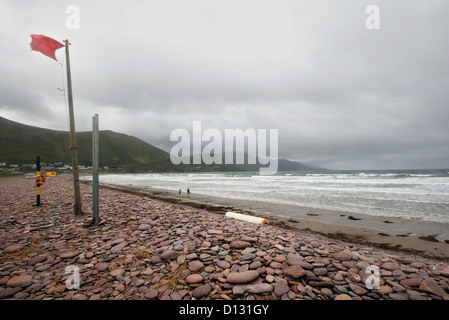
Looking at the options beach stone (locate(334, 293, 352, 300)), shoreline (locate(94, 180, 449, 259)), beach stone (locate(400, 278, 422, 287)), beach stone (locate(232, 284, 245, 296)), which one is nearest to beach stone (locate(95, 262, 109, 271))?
beach stone (locate(232, 284, 245, 296))

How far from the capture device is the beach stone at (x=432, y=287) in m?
2.71

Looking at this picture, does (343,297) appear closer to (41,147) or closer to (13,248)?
(13,248)

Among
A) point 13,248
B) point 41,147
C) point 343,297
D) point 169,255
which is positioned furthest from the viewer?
point 41,147

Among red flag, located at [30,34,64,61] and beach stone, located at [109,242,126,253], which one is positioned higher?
red flag, located at [30,34,64,61]

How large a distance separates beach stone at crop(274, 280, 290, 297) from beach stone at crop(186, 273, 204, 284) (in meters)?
1.19

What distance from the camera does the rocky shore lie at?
277 centimetres

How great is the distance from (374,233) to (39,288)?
1002 cm

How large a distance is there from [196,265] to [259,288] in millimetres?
1259

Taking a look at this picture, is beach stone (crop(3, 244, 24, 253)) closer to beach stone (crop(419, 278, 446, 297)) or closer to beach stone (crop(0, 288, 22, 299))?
beach stone (crop(0, 288, 22, 299))

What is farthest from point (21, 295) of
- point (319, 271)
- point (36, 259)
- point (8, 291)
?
point (319, 271)

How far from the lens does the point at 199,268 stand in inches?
133

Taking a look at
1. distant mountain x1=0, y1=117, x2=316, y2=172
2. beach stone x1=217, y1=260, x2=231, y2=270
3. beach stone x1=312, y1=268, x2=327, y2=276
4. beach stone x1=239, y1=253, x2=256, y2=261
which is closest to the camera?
beach stone x1=312, y1=268, x2=327, y2=276

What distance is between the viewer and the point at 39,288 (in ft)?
9.65
